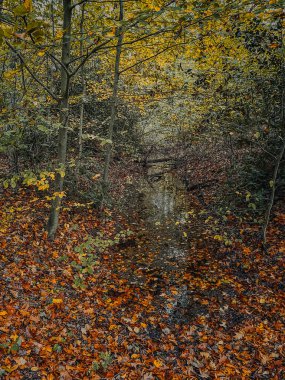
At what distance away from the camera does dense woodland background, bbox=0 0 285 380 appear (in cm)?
460

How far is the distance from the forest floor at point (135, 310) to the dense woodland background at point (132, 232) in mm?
30

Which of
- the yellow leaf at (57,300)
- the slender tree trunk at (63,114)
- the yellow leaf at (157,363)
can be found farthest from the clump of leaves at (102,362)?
the slender tree trunk at (63,114)

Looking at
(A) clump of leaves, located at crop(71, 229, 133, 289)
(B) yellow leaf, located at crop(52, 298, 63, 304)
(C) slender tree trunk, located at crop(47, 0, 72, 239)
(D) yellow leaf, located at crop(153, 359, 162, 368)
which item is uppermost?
(C) slender tree trunk, located at crop(47, 0, 72, 239)

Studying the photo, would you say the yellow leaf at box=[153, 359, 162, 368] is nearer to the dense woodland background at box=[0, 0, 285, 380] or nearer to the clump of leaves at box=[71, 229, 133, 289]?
the dense woodland background at box=[0, 0, 285, 380]

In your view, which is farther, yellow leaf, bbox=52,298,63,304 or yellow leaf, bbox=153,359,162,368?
yellow leaf, bbox=52,298,63,304

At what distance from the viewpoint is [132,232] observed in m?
7.85

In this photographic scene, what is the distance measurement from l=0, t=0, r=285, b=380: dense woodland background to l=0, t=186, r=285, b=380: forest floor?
30 mm

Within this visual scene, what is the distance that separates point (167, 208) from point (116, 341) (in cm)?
859

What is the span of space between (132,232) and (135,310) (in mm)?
2164

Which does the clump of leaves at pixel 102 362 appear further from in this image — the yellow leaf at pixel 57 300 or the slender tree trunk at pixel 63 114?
the slender tree trunk at pixel 63 114

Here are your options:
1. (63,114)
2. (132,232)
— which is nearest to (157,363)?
(132,232)

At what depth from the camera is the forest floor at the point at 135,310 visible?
478 centimetres

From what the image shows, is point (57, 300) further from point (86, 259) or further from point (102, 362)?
point (102, 362)

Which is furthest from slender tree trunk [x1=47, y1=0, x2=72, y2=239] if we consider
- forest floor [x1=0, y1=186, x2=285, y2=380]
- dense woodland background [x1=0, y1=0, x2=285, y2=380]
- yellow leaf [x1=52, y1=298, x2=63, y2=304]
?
yellow leaf [x1=52, y1=298, x2=63, y2=304]
